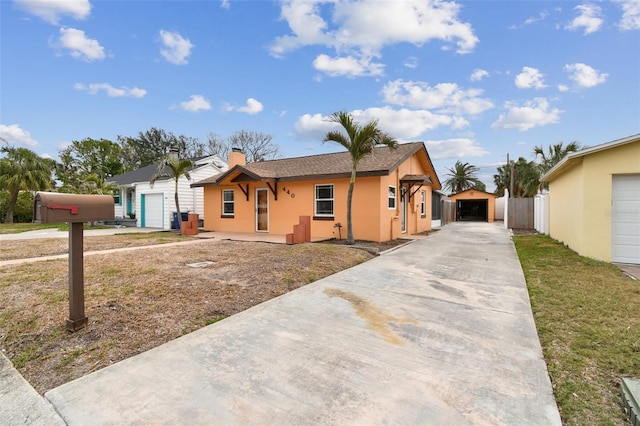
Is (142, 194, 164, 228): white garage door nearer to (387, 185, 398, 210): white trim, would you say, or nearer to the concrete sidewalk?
(387, 185, 398, 210): white trim

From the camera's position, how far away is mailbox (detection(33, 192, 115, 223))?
3.03 m

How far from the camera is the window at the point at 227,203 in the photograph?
15.3 metres

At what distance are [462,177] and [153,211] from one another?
36.5 metres

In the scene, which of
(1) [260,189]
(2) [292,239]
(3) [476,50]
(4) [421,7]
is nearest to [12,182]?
(1) [260,189]

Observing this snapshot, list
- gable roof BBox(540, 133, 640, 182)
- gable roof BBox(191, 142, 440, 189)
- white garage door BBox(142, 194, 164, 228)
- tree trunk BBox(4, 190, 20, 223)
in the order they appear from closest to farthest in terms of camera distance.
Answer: gable roof BBox(540, 133, 640, 182)
gable roof BBox(191, 142, 440, 189)
white garage door BBox(142, 194, 164, 228)
tree trunk BBox(4, 190, 20, 223)

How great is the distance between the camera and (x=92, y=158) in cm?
3809

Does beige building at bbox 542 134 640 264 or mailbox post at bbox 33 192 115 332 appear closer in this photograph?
mailbox post at bbox 33 192 115 332

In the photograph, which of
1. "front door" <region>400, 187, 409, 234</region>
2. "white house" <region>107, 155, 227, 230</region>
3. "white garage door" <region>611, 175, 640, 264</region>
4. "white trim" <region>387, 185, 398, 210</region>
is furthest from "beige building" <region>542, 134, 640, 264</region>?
"white house" <region>107, 155, 227, 230</region>

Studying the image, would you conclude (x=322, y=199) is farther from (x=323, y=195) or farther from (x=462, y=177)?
(x=462, y=177)

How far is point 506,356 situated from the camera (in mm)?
3006

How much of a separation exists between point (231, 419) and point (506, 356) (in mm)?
2618

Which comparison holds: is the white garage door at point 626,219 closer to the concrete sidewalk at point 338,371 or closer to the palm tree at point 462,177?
the concrete sidewalk at point 338,371

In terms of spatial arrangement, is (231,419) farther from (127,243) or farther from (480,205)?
(480,205)

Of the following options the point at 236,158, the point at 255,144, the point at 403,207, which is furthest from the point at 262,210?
the point at 255,144
